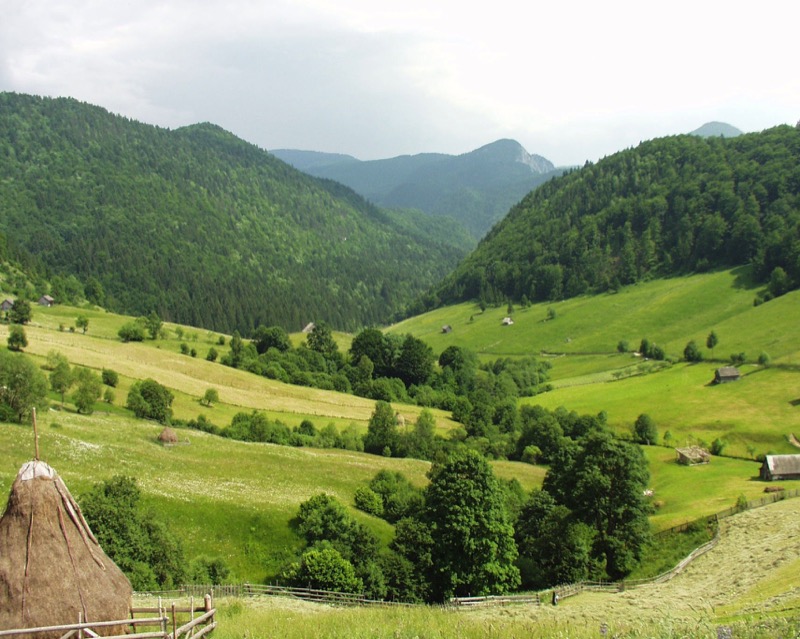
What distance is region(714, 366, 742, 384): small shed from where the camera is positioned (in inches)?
4417

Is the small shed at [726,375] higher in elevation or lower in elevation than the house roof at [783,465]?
higher

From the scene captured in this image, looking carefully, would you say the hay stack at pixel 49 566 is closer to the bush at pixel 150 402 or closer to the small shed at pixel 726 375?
the bush at pixel 150 402

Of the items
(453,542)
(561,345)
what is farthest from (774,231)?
(453,542)

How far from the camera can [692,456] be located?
81812mm

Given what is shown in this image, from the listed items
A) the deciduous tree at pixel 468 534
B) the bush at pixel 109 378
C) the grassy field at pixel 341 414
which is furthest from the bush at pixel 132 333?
the deciduous tree at pixel 468 534

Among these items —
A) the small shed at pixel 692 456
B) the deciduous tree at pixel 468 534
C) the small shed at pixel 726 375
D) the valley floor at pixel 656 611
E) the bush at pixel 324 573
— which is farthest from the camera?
the small shed at pixel 726 375

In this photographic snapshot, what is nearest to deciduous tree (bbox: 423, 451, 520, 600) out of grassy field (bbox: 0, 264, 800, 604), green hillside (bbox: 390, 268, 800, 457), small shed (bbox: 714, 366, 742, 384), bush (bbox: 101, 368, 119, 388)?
grassy field (bbox: 0, 264, 800, 604)

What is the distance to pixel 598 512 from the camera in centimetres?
5078

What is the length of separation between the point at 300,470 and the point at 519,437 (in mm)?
43012

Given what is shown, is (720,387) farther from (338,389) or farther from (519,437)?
(338,389)

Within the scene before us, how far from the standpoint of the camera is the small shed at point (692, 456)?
267 ft

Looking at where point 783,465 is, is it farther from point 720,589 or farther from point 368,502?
point 368,502

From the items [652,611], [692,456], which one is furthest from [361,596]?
[692,456]

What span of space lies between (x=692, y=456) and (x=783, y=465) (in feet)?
→ 44.0
